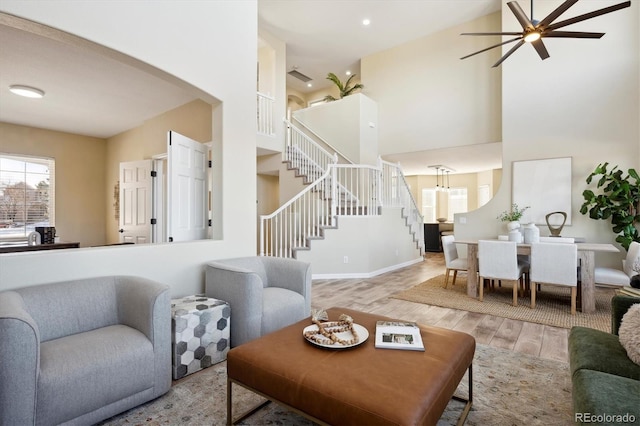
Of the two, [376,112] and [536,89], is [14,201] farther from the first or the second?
[536,89]

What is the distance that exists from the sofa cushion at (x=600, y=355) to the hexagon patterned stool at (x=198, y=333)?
2.33 meters

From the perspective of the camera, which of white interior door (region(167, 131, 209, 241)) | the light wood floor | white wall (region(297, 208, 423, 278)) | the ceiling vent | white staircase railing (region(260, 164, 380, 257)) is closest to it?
the light wood floor

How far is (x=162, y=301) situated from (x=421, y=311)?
2989 millimetres

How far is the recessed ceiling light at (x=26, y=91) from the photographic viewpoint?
375 cm

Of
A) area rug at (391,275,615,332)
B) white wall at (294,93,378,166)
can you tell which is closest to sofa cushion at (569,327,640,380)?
area rug at (391,275,615,332)

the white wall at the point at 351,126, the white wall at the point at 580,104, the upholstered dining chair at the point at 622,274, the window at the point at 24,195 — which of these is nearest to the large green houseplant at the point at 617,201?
the white wall at the point at 580,104

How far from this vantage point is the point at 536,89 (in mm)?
5660

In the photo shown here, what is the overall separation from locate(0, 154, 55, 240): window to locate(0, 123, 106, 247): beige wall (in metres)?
0.14

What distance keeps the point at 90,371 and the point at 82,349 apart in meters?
0.17

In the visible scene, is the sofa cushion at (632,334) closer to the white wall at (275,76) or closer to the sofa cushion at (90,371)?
the sofa cushion at (90,371)

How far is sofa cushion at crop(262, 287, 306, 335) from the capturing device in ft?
8.71

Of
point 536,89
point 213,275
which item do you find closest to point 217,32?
point 213,275

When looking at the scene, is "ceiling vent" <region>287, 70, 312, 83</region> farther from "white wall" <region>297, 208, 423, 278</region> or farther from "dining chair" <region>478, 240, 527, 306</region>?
"dining chair" <region>478, 240, 527, 306</region>

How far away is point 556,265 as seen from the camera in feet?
12.4
